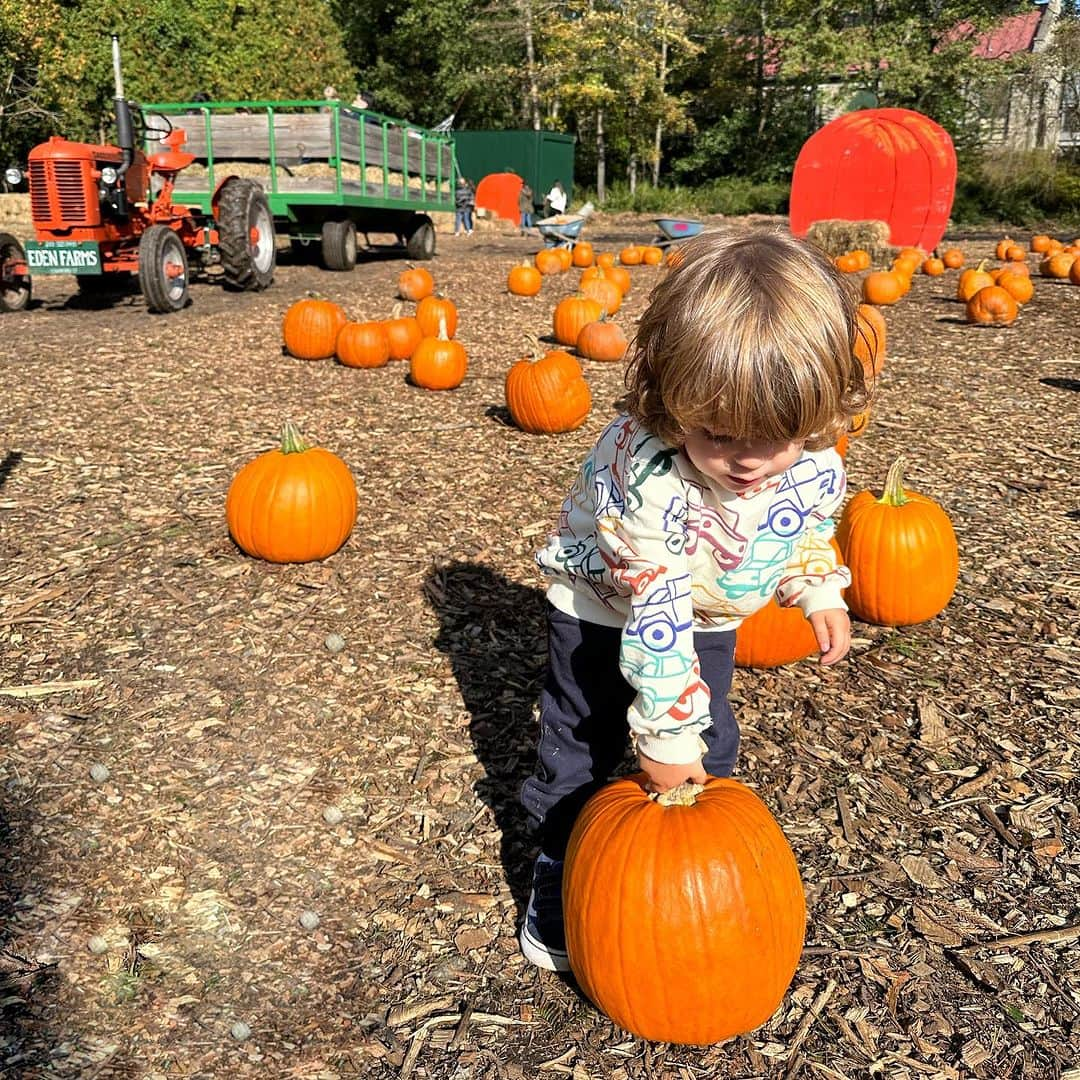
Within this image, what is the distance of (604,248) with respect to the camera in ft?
69.5

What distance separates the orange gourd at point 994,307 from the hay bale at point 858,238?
16.8ft

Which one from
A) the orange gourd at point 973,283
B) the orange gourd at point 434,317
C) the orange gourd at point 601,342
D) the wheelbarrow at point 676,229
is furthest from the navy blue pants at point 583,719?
the wheelbarrow at point 676,229

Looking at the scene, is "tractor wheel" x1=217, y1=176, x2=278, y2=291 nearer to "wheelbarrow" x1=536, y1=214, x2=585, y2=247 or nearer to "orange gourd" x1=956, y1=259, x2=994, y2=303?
"wheelbarrow" x1=536, y1=214, x2=585, y2=247

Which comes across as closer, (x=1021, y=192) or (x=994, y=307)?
(x=994, y=307)

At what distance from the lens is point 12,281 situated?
10.6 metres

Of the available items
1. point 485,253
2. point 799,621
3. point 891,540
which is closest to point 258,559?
point 799,621

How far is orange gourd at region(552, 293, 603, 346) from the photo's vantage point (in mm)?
9117

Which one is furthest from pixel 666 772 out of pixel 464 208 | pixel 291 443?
pixel 464 208

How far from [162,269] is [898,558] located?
28.2 ft

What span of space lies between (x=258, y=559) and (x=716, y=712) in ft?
8.78

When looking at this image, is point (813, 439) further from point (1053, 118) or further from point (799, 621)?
point (1053, 118)

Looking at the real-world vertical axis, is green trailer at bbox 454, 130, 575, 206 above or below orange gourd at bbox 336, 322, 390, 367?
above

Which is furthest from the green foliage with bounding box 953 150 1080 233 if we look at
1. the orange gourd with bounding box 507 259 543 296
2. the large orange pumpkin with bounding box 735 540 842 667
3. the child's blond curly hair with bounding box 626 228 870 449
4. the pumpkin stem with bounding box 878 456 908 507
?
the child's blond curly hair with bounding box 626 228 870 449

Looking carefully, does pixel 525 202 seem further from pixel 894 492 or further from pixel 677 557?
pixel 677 557
